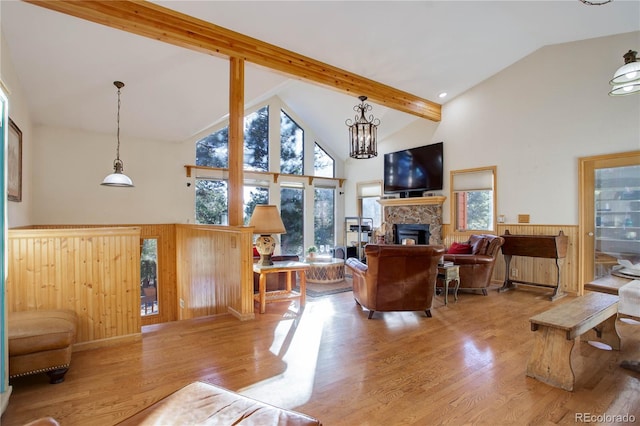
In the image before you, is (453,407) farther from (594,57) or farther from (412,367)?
(594,57)

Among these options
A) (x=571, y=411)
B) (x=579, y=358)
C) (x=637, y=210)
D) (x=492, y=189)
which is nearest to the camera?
(x=571, y=411)

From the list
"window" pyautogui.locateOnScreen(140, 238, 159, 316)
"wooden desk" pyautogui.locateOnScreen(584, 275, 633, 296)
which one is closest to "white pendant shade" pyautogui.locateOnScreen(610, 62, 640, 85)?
"wooden desk" pyautogui.locateOnScreen(584, 275, 633, 296)

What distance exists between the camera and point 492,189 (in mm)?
6141

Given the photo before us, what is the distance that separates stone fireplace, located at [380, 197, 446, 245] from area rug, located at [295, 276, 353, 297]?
84.8 inches

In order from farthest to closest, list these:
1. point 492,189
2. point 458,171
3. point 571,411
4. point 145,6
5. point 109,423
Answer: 1. point 458,171
2. point 492,189
3. point 145,6
4. point 571,411
5. point 109,423

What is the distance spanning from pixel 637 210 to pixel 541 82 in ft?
8.09

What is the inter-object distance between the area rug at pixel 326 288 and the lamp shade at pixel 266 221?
1.61m

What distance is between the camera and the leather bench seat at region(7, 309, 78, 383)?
2.12m

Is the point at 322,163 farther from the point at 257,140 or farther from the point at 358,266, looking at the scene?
the point at 358,266

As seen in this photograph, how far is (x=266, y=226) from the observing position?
397 centimetres

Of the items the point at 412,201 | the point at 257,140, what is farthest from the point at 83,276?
the point at 412,201

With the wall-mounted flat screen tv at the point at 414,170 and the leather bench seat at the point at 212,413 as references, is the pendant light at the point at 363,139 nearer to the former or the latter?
the wall-mounted flat screen tv at the point at 414,170

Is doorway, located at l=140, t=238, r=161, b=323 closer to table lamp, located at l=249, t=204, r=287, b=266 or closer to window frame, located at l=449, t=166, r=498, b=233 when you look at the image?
table lamp, located at l=249, t=204, r=287, b=266

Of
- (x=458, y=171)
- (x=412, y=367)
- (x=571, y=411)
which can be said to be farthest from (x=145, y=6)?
(x=458, y=171)
